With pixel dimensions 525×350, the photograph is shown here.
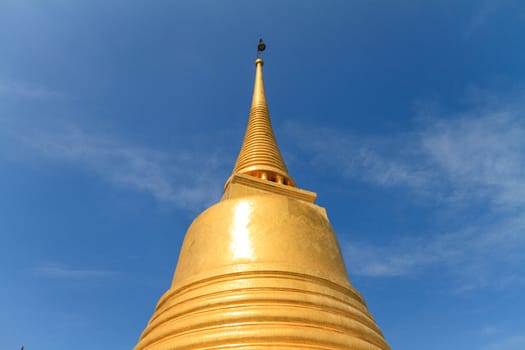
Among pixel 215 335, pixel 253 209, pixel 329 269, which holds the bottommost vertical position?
pixel 215 335

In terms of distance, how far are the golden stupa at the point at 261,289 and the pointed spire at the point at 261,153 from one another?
285cm

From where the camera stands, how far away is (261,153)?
10156 millimetres

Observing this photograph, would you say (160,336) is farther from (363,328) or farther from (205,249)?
(363,328)

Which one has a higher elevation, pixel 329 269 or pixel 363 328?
pixel 329 269

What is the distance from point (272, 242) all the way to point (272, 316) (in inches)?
58.8

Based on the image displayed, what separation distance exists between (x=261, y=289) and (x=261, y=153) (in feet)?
18.1

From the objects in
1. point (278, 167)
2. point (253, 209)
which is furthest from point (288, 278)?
point (278, 167)

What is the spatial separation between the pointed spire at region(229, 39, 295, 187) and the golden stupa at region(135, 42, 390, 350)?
285 cm

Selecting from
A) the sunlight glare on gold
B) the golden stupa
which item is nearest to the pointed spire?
the golden stupa

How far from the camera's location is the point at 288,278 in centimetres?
527

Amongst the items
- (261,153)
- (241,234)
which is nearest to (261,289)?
(241,234)

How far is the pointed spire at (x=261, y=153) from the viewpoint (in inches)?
384

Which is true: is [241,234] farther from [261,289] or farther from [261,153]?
[261,153]

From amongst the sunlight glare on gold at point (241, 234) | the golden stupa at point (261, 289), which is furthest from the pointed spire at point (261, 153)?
the sunlight glare on gold at point (241, 234)
